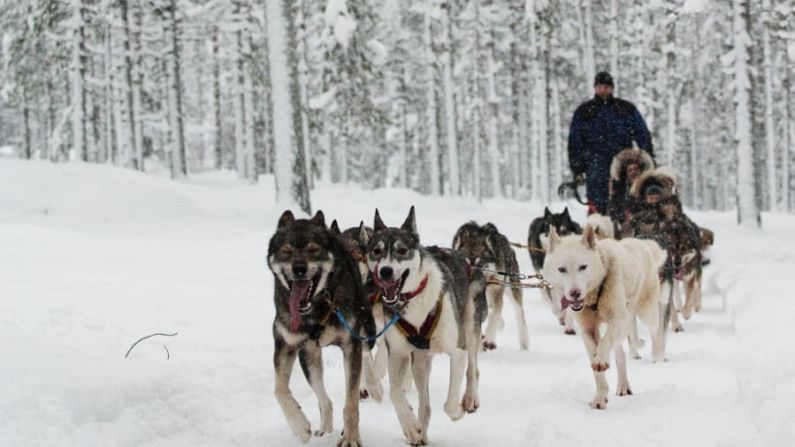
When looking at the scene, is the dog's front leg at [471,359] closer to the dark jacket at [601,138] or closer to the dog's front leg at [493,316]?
the dog's front leg at [493,316]

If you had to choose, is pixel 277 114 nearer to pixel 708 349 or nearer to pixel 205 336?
pixel 205 336

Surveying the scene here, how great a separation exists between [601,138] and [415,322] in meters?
6.58

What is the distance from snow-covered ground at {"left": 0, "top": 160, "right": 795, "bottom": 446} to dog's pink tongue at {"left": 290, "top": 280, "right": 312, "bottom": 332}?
868 mm

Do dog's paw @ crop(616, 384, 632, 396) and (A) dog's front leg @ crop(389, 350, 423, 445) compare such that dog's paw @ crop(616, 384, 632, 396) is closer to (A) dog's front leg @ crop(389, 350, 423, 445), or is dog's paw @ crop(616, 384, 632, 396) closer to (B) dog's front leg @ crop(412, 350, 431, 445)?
(B) dog's front leg @ crop(412, 350, 431, 445)

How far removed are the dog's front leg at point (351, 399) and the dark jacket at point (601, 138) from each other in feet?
23.0

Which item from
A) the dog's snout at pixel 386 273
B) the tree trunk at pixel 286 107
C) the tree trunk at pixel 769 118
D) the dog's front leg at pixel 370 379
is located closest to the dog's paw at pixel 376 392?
the dog's front leg at pixel 370 379

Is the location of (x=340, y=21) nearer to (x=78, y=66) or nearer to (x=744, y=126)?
(x=744, y=126)

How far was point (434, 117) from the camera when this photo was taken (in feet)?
104

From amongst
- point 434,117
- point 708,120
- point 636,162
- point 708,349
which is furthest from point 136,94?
point 708,120

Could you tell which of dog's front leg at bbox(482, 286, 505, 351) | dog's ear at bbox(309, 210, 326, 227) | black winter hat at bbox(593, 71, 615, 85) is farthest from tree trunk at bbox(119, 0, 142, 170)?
dog's ear at bbox(309, 210, 326, 227)

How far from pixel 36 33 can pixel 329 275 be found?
91.6 ft

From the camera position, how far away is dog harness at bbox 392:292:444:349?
4527 millimetres

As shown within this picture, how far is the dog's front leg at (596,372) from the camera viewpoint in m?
5.02

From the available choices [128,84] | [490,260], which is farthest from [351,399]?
[128,84]
